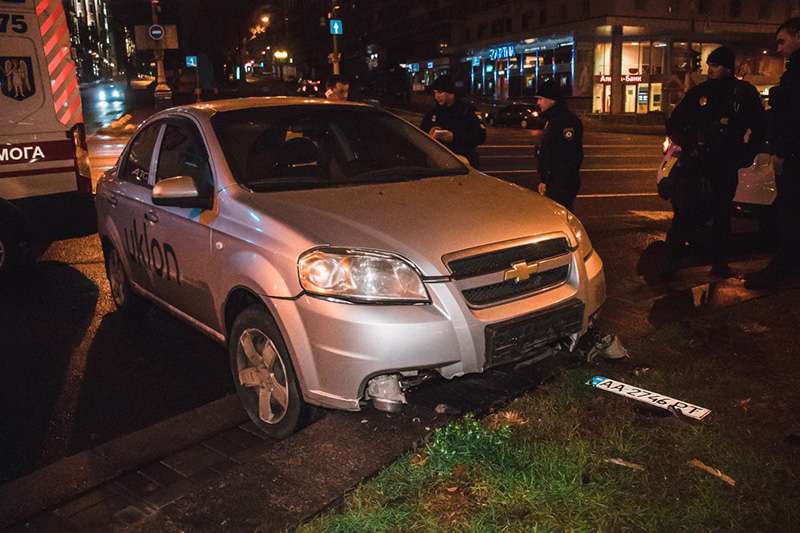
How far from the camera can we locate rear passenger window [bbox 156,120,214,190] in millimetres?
4416

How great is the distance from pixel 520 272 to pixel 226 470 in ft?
5.61

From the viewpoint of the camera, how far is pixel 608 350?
14.7 ft

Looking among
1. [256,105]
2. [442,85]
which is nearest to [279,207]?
[256,105]

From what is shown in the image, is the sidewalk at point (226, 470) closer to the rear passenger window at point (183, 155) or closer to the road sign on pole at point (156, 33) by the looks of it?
the rear passenger window at point (183, 155)

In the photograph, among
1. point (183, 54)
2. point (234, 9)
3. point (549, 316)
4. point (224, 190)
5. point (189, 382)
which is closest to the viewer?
point (549, 316)

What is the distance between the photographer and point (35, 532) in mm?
3152

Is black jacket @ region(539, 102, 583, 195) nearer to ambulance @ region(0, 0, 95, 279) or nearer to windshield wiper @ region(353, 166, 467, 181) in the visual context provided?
windshield wiper @ region(353, 166, 467, 181)

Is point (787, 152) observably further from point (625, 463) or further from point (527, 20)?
point (527, 20)

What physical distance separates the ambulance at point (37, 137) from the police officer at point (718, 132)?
18.5 feet

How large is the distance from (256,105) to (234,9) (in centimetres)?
5669

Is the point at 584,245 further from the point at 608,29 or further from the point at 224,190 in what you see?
the point at 608,29

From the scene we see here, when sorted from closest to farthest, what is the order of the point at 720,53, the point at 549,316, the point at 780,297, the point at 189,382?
the point at 549,316, the point at 189,382, the point at 780,297, the point at 720,53

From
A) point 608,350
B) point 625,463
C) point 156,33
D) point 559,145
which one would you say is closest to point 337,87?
point 559,145

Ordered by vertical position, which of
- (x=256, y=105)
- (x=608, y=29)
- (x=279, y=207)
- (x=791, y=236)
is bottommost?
(x=791, y=236)
